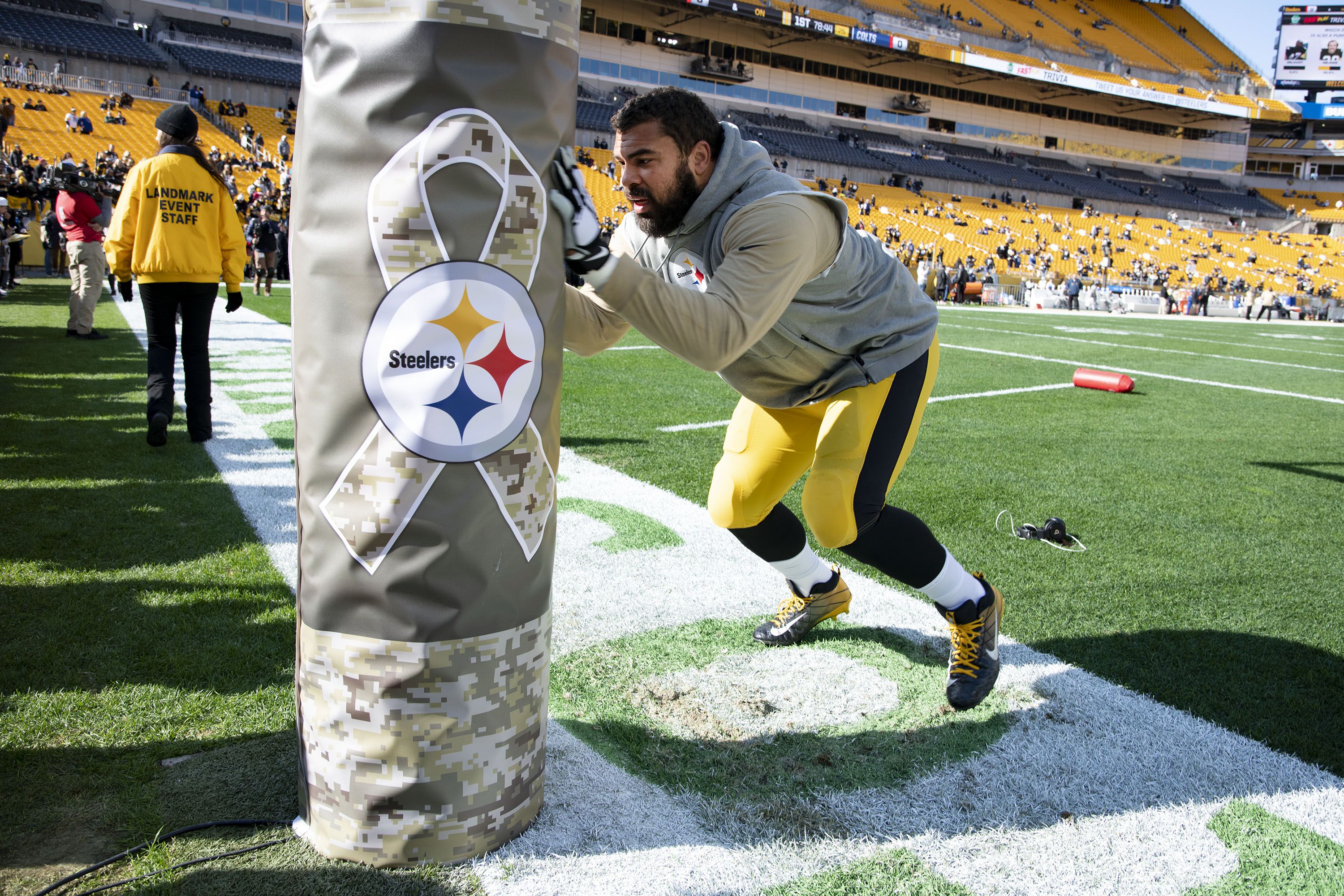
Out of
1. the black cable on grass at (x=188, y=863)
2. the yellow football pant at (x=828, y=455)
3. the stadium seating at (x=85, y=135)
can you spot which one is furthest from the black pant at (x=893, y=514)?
the stadium seating at (x=85, y=135)

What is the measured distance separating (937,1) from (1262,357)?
4723 centimetres

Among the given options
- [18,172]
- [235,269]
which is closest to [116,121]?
[18,172]

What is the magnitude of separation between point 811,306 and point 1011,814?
58.0 inches

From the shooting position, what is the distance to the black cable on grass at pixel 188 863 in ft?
5.65

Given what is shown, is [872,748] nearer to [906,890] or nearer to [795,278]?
[906,890]

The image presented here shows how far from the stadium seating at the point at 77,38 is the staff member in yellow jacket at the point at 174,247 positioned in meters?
36.1

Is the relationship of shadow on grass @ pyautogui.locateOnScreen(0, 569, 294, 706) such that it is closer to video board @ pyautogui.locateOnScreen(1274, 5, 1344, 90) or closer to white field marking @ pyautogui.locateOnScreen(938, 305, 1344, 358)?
white field marking @ pyautogui.locateOnScreen(938, 305, 1344, 358)

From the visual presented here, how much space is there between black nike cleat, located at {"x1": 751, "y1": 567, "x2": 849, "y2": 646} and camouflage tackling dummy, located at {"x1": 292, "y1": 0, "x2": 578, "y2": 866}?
1.41 metres

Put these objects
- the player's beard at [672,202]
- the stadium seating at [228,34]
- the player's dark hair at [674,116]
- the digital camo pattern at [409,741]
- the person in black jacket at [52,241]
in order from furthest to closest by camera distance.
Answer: the stadium seating at [228,34], the person in black jacket at [52,241], the player's beard at [672,202], the player's dark hair at [674,116], the digital camo pattern at [409,741]

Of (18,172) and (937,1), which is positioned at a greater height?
(937,1)

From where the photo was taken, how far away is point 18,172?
18.5 meters

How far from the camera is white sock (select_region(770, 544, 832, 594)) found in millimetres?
3082

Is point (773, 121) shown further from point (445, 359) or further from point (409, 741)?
point (409, 741)

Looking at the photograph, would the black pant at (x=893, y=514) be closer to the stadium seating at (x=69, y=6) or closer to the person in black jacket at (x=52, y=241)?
the person in black jacket at (x=52, y=241)
